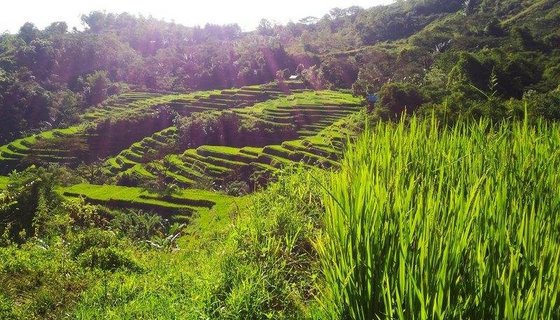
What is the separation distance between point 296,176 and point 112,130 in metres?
42.8

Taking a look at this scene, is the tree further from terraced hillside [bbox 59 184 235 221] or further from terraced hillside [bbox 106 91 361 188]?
terraced hillside [bbox 59 184 235 221]

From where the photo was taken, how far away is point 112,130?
145 feet

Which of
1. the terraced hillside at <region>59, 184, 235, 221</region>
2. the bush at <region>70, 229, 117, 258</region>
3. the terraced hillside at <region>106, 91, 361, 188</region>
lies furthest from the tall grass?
the terraced hillside at <region>106, 91, 361, 188</region>

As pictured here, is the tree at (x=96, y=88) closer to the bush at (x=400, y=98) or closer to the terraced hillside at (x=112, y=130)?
the terraced hillside at (x=112, y=130)

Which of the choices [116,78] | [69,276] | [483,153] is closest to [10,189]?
[69,276]

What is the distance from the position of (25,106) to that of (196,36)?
176 ft

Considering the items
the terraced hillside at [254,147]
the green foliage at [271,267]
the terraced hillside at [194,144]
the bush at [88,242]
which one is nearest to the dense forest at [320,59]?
the terraced hillside at [254,147]

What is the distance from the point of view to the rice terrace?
1668 millimetres

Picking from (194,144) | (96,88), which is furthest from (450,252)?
(96,88)

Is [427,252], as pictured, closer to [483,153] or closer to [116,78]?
[483,153]

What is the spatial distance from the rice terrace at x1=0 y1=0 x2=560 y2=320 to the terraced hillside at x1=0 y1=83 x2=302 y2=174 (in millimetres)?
213

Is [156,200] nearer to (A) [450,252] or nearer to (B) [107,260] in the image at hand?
(B) [107,260]

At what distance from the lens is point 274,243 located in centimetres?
321

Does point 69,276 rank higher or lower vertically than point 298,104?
higher
